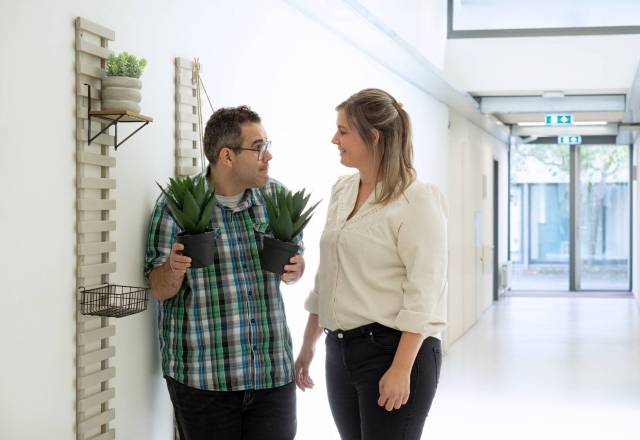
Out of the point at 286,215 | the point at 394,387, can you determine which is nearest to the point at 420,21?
the point at 286,215

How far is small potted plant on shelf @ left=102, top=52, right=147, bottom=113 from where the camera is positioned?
2500 millimetres

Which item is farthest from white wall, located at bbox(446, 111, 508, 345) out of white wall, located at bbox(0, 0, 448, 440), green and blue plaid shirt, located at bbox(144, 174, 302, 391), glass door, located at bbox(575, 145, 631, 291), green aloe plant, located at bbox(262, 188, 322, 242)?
green aloe plant, located at bbox(262, 188, 322, 242)

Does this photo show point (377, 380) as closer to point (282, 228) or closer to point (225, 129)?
point (282, 228)

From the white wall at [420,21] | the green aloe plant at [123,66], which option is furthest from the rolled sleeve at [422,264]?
the white wall at [420,21]

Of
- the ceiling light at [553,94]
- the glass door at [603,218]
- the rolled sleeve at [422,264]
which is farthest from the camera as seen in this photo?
the glass door at [603,218]

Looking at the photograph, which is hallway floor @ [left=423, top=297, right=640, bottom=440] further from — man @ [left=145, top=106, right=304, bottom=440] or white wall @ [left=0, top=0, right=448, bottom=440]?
man @ [left=145, top=106, right=304, bottom=440]

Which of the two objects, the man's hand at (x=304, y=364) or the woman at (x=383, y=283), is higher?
the woman at (x=383, y=283)

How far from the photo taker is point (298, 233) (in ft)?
8.95

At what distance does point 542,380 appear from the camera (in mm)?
7426

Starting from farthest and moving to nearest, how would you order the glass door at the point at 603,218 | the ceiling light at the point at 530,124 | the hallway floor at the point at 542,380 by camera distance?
1. the glass door at the point at 603,218
2. the ceiling light at the point at 530,124
3. the hallway floor at the point at 542,380

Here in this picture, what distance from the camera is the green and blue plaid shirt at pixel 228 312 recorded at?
2.64m

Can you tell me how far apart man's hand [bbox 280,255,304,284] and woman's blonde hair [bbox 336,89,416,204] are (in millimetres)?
346

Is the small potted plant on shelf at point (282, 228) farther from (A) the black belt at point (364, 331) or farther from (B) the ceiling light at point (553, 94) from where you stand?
(B) the ceiling light at point (553, 94)

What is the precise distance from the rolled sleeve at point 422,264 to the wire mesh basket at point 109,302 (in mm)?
766
